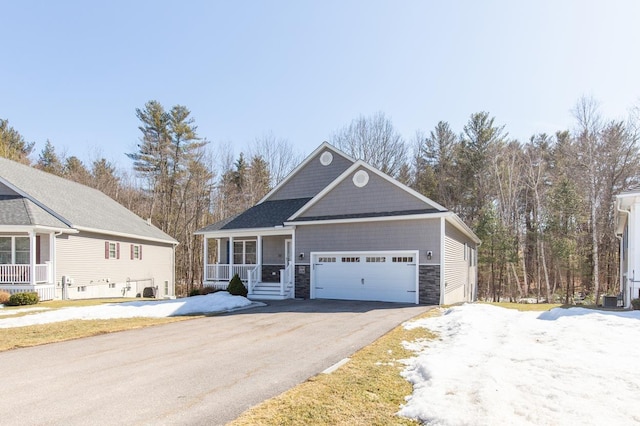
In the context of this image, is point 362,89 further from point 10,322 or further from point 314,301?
point 10,322

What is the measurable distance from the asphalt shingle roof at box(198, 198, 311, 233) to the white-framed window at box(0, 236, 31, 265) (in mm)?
7277

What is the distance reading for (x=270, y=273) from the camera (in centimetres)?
1927

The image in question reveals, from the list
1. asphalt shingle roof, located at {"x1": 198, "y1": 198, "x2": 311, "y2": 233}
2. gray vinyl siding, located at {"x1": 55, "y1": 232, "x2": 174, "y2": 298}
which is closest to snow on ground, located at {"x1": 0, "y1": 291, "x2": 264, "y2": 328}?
gray vinyl siding, located at {"x1": 55, "y1": 232, "x2": 174, "y2": 298}

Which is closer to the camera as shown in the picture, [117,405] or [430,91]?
[117,405]

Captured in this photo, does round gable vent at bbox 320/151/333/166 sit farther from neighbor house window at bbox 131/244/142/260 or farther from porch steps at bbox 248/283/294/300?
neighbor house window at bbox 131/244/142/260

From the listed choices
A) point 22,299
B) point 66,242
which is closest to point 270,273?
point 66,242

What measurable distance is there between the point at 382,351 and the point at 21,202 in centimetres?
1758

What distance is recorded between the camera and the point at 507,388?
480 cm

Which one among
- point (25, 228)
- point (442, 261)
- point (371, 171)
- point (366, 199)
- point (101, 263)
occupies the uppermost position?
point (371, 171)

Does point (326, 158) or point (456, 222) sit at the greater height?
point (326, 158)

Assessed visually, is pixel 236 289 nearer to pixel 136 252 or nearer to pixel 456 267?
pixel 456 267

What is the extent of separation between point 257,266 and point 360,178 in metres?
6.55

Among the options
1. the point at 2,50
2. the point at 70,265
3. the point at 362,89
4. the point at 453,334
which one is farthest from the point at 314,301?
the point at 2,50

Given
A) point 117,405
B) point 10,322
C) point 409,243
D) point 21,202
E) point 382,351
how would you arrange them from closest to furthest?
point 117,405, point 382,351, point 10,322, point 409,243, point 21,202
